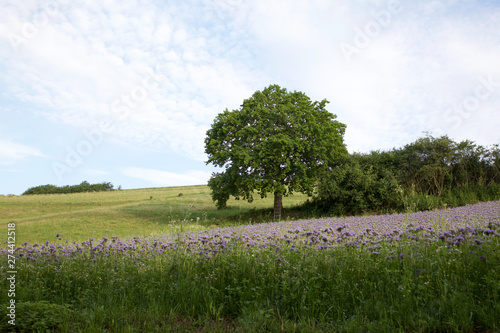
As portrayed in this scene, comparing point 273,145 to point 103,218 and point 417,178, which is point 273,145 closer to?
point 417,178

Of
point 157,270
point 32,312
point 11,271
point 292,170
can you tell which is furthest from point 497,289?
point 292,170

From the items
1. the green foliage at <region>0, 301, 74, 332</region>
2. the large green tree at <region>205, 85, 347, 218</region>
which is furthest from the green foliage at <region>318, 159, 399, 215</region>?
the green foliage at <region>0, 301, 74, 332</region>

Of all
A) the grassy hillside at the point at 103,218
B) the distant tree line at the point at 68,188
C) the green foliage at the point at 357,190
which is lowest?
the grassy hillside at the point at 103,218

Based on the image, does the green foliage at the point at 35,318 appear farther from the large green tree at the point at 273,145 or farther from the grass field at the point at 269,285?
the large green tree at the point at 273,145

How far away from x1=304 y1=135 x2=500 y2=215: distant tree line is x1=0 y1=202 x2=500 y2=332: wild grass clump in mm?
15014

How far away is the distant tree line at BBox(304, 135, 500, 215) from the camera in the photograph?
66.1ft

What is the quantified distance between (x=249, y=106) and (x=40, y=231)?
16.8 m

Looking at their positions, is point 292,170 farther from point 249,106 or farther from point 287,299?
point 287,299

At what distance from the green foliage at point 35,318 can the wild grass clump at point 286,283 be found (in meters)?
0.24

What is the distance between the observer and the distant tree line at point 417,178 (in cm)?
2016

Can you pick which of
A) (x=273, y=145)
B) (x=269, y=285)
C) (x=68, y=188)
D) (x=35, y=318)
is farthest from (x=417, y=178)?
(x=68, y=188)

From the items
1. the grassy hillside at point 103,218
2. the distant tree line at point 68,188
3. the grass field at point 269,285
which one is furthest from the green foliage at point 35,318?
the distant tree line at point 68,188

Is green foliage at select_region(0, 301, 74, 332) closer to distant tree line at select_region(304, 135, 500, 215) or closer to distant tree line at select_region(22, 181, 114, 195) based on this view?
distant tree line at select_region(304, 135, 500, 215)

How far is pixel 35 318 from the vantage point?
3.66 meters
